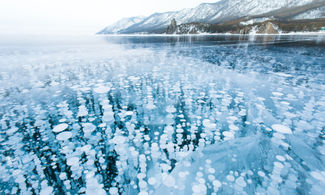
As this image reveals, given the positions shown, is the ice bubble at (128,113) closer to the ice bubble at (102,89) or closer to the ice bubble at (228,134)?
the ice bubble at (102,89)

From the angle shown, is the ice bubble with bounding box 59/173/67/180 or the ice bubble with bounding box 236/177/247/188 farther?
the ice bubble with bounding box 59/173/67/180

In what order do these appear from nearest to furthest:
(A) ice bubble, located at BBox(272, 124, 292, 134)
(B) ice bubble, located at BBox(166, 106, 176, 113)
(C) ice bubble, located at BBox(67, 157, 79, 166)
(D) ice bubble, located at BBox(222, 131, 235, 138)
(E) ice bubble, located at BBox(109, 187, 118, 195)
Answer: (E) ice bubble, located at BBox(109, 187, 118, 195) < (C) ice bubble, located at BBox(67, 157, 79, 166) < (D) ice bubble, located at BBox(222, 131, 235, 138) < (A) ice bubble, located at BBox(272, 124, 292, 134) < (B) ice bubble, located at BBox(166, 106, 176, 113)

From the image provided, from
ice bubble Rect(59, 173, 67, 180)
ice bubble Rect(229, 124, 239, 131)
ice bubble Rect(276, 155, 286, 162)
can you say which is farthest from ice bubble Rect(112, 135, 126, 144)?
ice bubble Rect(276, 155, 286, 162)

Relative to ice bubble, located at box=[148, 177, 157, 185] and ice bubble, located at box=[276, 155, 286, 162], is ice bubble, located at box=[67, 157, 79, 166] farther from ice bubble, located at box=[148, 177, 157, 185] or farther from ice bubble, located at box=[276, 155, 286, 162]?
ice bubble, located at box=[276, 155, 286, 162]

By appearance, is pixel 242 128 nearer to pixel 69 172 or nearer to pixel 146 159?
pixel 146 159

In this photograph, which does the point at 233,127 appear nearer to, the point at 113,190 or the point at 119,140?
the point at 119,140

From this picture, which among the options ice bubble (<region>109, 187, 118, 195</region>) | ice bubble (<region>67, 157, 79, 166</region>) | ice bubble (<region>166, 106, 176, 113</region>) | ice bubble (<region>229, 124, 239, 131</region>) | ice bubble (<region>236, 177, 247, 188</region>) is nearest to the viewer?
ice bubble (<region>109, 187, 118, 195</region>)

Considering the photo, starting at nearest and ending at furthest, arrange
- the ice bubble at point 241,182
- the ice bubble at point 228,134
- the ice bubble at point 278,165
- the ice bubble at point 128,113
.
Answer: the ice bubble at point 241,182
the ice bubble at point 278,165
the ice bubble at point 228,134
the ice bubble at point 128,113

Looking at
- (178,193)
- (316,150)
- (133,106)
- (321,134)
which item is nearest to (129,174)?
(178,193)

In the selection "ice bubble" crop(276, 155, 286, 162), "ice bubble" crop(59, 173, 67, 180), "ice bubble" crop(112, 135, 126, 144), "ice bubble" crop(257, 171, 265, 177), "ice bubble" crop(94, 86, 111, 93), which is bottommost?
"ice bubble" crop(257, 171, 265, 177)

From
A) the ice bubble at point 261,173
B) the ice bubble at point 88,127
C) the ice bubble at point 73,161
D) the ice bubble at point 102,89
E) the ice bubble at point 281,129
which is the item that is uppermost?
the ice bubble at point 102,89

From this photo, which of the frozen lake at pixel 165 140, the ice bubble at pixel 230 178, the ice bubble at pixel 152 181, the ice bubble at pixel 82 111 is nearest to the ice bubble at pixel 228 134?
the frozen lake at pixel 165 140

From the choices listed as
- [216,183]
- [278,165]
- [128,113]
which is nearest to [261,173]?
[278,165]

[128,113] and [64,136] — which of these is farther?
[128,113]
